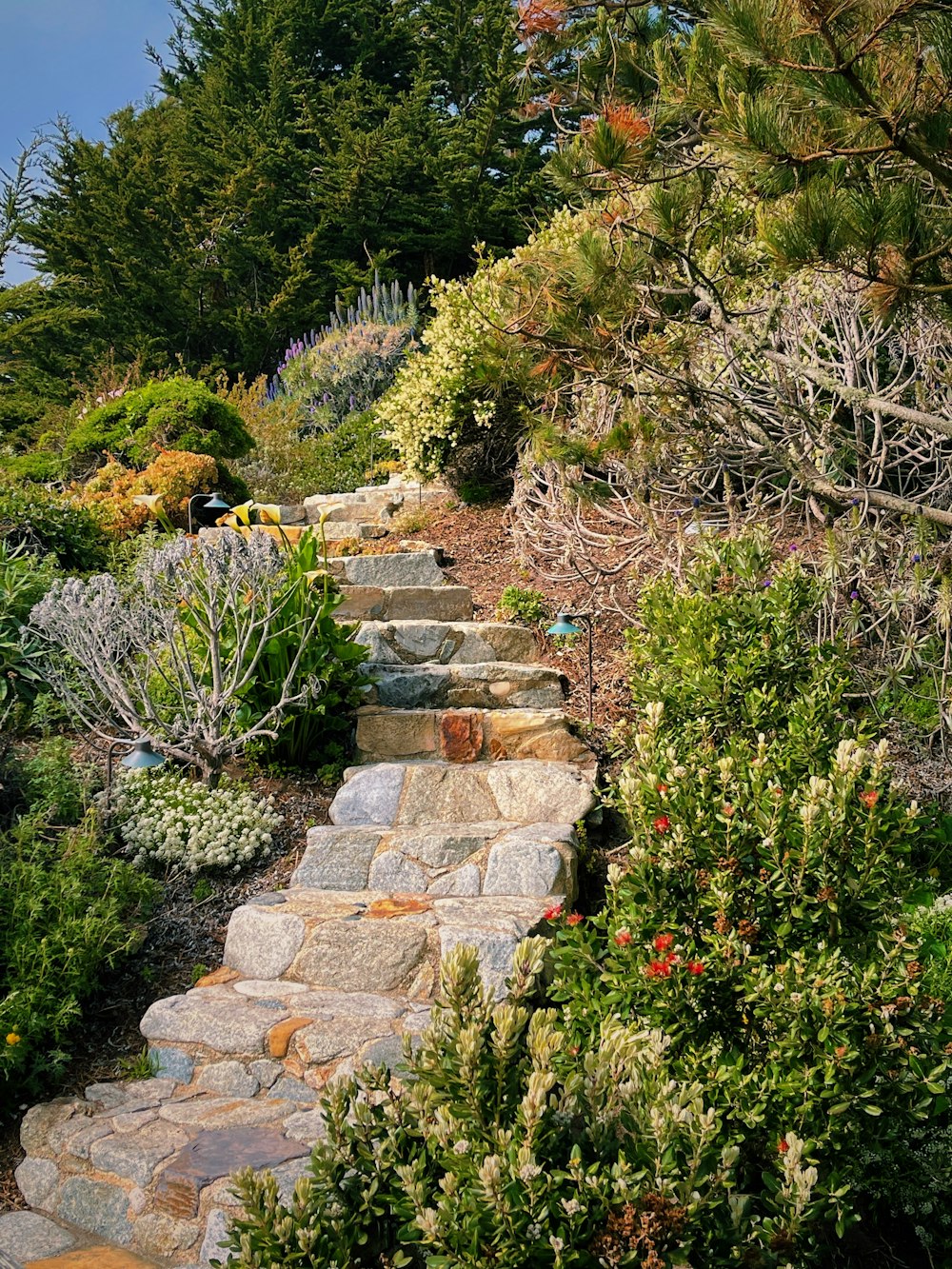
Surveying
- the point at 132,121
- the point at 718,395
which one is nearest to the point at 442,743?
the point at 718,395

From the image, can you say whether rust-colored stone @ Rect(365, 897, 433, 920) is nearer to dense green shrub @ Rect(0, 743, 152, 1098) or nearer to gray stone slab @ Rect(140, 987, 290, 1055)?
gray stone slab @ Rect(140, 987, 290, 1055)

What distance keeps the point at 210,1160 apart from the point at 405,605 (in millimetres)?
4121

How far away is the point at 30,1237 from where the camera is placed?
2633 mm

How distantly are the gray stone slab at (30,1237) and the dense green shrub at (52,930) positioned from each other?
0.41 meters

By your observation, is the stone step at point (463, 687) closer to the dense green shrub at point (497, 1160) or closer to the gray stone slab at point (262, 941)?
the gray stone slab at point (262, 941)

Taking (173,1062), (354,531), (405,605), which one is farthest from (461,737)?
(354,531)

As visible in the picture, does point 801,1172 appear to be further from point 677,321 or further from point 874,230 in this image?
point 677,321

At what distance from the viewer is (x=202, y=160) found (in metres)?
16.2

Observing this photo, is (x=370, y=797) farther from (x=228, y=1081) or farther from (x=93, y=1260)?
(x=93, y=1260)

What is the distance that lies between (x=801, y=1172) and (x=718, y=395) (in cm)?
319

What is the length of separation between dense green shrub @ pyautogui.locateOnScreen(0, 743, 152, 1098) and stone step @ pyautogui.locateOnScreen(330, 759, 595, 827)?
1044 millimetres

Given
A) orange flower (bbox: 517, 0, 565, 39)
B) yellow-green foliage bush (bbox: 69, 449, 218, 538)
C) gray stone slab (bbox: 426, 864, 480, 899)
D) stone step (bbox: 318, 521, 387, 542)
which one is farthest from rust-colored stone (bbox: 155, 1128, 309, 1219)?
stone step (bbox: 318, 521, 387, 542)

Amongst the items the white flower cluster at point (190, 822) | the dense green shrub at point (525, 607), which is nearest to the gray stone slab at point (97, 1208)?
the white flower cluster at point (190, 822)

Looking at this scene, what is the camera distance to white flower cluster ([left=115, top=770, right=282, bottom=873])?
4.09 meters
